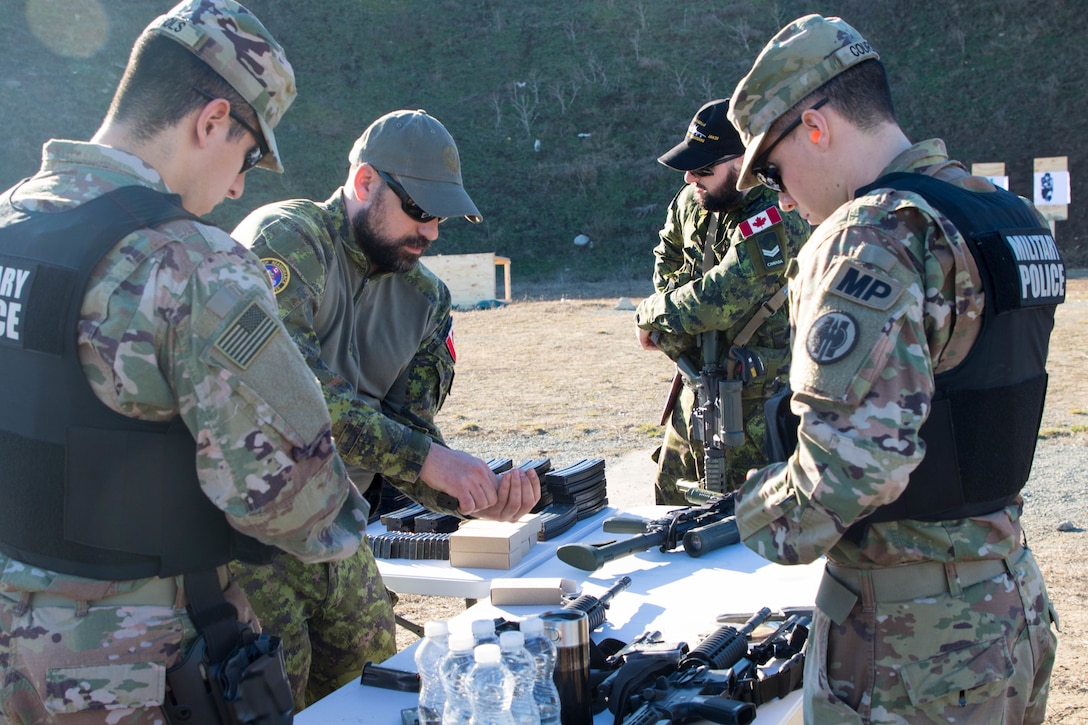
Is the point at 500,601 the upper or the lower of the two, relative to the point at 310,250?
lower

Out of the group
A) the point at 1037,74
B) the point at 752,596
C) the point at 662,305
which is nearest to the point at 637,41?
the point at 1037,74

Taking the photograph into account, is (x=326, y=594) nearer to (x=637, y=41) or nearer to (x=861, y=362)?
(x=861, y=362)

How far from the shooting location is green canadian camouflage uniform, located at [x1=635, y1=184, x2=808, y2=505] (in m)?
4.20

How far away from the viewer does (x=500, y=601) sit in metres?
2.66

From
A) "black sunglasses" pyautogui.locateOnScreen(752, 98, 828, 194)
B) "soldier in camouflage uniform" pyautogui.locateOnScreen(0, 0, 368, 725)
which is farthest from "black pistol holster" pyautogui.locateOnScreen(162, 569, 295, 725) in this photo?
"black sunglasses" pyautogui.locateOnScreen(752, 98, 828, 194)

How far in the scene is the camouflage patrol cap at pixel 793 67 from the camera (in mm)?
1963

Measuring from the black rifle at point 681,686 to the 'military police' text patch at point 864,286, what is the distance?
826mm

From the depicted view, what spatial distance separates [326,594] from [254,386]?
1101 mm

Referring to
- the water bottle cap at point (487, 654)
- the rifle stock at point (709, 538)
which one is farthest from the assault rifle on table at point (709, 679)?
the rifle stock at point (709, 538)

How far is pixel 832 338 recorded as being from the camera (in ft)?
5.80

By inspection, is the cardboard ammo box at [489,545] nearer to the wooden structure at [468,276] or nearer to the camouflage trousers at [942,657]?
the camouflage trousers at [942,657]

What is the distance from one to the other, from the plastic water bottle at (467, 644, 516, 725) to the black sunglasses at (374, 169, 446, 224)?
1573mm

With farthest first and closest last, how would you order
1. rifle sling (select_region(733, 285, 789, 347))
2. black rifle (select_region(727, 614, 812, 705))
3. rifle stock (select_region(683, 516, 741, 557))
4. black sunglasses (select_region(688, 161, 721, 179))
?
rifle sling (select_region(733, 285, 789, 347)), black sunglasses (select_region(688, 161, 721, 179)), rifle stock (select_region(683, 516, 741, 557)), black rifle (select_region(727, 614, 812, 705))

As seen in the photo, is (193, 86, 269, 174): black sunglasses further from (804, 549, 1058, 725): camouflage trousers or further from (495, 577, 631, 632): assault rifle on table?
(804, 549, 1058, 725): camouflage trousers
